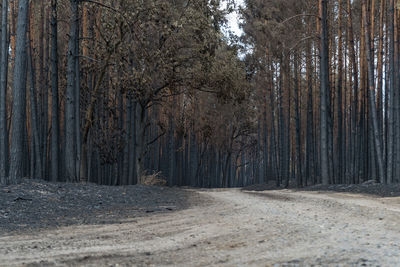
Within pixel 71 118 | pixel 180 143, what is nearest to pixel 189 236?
pixel 71 118

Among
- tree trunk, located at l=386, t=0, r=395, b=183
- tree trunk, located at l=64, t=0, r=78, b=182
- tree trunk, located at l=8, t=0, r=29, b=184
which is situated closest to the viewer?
tree trunk, located at l=8, t=0, r=29, b=184

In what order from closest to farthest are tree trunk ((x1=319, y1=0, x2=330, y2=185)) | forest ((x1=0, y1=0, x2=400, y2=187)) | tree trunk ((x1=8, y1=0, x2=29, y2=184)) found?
tree trunk ((x1=8, y1=0, x2=29, y2=184)) → forest ((x1=0, y1=0, x2=400, y2=187)) → tree trunk ((x1=319, y1=0, x2=330, y2=185))

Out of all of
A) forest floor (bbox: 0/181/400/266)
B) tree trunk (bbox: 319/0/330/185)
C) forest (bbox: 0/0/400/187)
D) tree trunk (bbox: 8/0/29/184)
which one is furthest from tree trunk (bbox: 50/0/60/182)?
tree trunk (bbox: 319/0/330/185)

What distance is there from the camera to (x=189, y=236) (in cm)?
491

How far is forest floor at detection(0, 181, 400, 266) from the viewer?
3.58 metres

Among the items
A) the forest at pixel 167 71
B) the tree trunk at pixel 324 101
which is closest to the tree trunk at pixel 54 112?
the forest at pixel 167 71

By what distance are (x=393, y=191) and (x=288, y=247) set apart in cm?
854

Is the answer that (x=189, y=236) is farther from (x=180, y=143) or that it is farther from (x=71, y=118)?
(x=180, y=143)

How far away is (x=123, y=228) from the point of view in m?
5.89

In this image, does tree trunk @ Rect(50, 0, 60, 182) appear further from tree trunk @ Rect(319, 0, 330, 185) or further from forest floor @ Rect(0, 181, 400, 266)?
tree trunk @ Rect(319, 0, 330, 185)

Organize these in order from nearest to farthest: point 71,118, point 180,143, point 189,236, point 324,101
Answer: point 189,236, point 71,118, point 324,101, point 180,143

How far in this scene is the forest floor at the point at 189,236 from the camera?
358 centimetres

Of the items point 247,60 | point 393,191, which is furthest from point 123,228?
point 247,60

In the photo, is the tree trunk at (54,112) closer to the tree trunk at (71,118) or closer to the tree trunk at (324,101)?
the tree trunk at (71,118)
